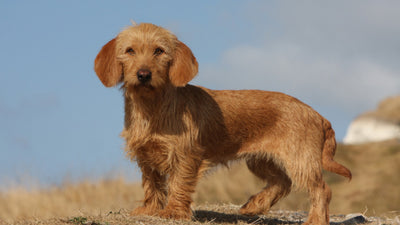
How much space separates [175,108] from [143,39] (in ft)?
3.49

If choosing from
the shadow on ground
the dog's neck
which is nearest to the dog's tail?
the shadow on ground

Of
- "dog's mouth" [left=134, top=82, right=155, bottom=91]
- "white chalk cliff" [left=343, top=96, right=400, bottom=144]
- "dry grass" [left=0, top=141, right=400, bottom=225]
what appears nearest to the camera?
"dog's mouth" [left=134, top=82, right=155, bottom=91]

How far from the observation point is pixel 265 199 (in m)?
8.66

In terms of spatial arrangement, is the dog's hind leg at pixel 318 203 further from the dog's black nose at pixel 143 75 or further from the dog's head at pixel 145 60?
the dog's black nose at pixel 143 75

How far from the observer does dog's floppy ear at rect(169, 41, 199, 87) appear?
6.45m

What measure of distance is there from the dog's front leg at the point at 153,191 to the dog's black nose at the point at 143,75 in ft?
5.77

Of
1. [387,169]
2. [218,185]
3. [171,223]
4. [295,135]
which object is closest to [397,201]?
[387,169]

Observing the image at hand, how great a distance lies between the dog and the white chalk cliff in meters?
30.9

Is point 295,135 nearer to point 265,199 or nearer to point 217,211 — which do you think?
point 265,199

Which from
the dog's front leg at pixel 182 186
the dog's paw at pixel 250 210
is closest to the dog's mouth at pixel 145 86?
the dog's front leg at pixel 182 186

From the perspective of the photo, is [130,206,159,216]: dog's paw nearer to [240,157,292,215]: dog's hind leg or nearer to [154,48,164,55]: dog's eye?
[240,157,292,215]: dog's hind leg

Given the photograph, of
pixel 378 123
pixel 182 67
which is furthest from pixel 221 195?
pixel 378 123

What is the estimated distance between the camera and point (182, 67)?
652 cm

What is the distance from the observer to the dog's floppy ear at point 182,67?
6.45 meters
